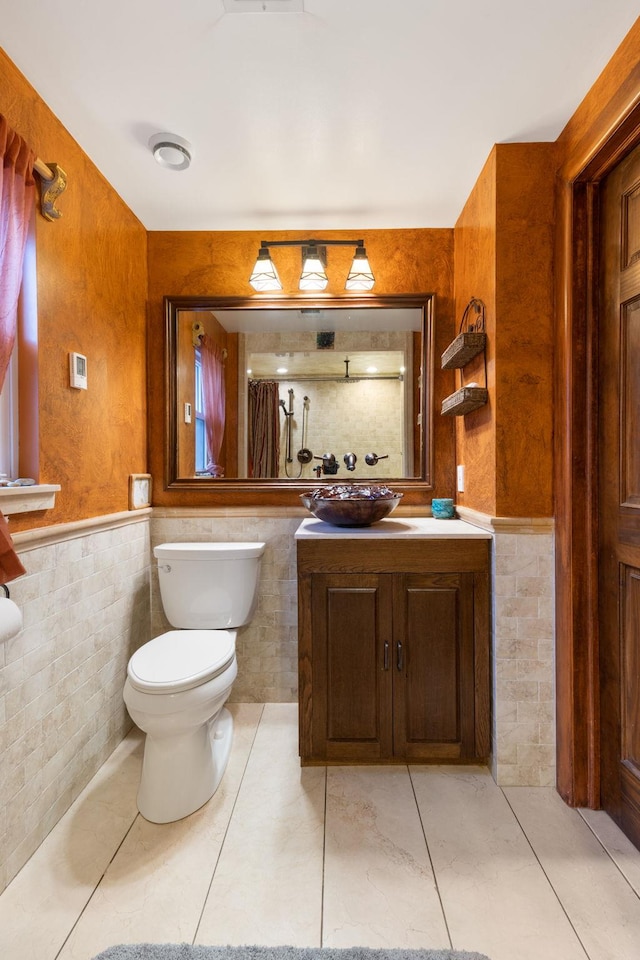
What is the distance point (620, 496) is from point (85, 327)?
1894 mm

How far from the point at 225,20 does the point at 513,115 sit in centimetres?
94

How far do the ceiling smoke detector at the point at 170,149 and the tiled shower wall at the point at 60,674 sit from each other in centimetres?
133

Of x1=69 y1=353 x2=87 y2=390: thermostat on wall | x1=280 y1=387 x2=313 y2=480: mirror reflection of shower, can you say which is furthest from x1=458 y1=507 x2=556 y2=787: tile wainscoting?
x1=69 y1=353 x2=87 y2=390: thermostat on wall

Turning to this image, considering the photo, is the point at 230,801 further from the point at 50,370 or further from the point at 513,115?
the point at 513,115

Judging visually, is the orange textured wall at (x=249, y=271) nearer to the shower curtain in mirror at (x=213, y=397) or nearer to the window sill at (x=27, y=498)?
the shower curtain in mirror at (x=213, y=397)

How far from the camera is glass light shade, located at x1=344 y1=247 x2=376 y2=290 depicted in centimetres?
211

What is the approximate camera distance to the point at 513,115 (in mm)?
1556

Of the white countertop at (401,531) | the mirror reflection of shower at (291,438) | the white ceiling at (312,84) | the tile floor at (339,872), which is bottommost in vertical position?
the tile floor at (339,872)

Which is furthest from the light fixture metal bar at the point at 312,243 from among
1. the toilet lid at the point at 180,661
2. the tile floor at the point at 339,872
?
the tile floor at the point at 339,872

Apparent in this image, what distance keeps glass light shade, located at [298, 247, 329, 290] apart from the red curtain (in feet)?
3.69

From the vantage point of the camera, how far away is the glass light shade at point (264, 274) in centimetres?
210

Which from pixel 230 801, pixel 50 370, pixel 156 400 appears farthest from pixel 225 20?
pixel 230 801

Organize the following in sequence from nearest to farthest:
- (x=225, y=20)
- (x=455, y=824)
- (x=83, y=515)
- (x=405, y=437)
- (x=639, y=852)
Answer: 1. (x=225, y=20)
2. (x=639, y=852)
3. (x=455, y=824)
4. (x=83, y=515)
5. (x=405, y=437)

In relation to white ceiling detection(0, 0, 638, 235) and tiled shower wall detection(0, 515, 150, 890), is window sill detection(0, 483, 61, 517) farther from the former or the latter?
white ceiling detection(0, 0, 638, 235)
